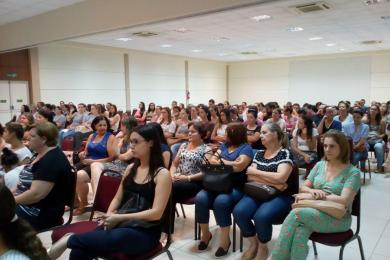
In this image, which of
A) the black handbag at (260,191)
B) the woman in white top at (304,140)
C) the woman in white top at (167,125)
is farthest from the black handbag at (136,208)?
the woman in white top at (167,125)

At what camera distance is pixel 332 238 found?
7.46 ft

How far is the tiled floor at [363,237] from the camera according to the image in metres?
2.88

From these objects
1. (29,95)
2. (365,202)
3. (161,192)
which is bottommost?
(365,202)

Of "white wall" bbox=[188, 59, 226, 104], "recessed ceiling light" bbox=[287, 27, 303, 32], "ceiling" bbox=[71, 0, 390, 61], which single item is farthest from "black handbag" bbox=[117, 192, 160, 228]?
"white wall" bbox=[188, 59, 226, 104]

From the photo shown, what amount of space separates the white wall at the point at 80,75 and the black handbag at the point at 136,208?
10.4 meters

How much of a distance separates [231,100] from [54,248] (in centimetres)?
1867

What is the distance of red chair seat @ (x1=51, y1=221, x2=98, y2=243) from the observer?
226 cm

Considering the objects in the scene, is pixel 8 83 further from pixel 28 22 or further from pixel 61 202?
pixel 61 202

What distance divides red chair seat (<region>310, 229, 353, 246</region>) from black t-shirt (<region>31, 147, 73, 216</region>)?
189 cm

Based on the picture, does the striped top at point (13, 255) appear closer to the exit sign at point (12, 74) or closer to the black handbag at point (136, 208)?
the black handbag at point (136, 208)

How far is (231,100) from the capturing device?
20219mm

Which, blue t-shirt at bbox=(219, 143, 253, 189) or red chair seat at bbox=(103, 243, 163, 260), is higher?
blue t-shirt at bbox=(219, 143, 253, 189)

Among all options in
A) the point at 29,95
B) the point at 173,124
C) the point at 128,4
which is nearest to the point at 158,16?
the point at 128,4

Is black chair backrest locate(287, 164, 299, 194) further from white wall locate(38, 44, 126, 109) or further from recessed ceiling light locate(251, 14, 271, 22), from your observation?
white wall locate(38, 44, 126, 109)
